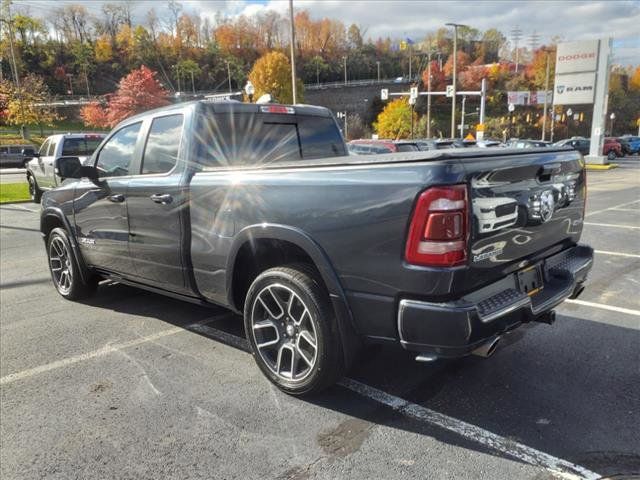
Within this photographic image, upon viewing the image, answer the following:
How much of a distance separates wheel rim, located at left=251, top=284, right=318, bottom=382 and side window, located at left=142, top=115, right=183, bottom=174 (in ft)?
4.64

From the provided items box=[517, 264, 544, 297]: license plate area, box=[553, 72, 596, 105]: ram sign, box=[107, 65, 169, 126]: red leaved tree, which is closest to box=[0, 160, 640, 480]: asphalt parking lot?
box=[517, 264, 544, 297]: license plate area

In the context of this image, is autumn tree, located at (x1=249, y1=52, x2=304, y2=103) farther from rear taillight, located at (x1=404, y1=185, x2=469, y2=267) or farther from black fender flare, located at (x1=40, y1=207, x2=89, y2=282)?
rear taillight, located at (x1=404, y1=185, x2=469, y2=267)

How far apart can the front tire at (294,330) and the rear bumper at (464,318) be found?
0.53 meters

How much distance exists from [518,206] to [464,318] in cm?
78

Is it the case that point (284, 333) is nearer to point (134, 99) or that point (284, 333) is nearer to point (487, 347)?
point (487, 347)

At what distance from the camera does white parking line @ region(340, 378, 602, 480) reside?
246 centimetres

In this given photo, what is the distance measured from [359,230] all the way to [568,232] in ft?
5.55

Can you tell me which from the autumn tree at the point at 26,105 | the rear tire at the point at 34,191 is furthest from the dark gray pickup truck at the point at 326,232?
the autumn tree at the point at 26,105

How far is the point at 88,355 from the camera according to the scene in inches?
159

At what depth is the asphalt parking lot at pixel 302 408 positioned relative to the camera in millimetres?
2580

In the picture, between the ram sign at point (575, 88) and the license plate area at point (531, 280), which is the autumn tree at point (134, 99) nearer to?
the ram sign at point (575, 88)

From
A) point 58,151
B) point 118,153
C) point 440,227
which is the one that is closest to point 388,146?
point 58,151

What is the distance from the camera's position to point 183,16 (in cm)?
12825

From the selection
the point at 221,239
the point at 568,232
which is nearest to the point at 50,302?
the point at 221,239
